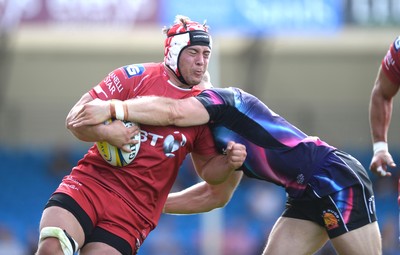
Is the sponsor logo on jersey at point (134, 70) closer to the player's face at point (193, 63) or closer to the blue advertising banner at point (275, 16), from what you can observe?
the player's face at point (193, 63)

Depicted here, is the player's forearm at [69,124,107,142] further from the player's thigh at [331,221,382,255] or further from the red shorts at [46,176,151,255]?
the player's thigh at [331,221,382,255]

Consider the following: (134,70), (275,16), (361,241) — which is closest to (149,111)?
(134,70)

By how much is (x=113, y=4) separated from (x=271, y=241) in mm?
8822

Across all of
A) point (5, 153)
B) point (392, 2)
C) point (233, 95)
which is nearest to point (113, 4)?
point (392, 2)

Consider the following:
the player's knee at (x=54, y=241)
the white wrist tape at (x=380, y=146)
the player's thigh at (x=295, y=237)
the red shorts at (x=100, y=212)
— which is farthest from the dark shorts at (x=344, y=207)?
the player's knee at (x=54, y=241)

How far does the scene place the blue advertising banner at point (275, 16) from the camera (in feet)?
49.0

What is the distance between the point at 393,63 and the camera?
7.20m

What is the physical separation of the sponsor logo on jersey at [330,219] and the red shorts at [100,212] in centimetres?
143

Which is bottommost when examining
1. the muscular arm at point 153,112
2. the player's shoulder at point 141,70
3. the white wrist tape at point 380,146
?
the white wrist tape at point 380,146

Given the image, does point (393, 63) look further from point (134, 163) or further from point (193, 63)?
point (134, 163)

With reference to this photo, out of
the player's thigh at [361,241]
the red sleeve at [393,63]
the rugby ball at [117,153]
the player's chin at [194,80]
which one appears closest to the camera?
the rugby ball at [117,153]

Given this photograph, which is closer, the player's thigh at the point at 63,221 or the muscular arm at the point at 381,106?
the player's thigh at the point at 63,221

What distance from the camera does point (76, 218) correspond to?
615 cm

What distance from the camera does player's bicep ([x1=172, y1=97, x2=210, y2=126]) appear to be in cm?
633
